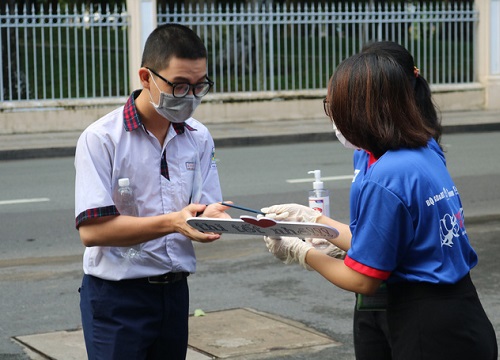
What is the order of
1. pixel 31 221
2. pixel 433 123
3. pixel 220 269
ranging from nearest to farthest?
pixel 433 123 → pixel 220 269 → pixel 31 221

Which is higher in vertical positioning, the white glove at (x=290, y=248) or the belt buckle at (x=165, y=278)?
the white glove at (x=290, y=248)

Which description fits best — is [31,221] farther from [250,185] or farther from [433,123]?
[433,123]

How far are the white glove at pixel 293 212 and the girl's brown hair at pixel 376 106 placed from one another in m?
0.48

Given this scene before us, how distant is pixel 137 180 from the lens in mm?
3367

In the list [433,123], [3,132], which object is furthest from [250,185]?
[433,123]

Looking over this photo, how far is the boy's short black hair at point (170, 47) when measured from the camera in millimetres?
3336

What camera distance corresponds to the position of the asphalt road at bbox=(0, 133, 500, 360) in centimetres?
670

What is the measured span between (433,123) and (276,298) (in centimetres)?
358

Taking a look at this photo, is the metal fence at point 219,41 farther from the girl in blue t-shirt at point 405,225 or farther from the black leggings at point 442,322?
the black leggings at point 442,322

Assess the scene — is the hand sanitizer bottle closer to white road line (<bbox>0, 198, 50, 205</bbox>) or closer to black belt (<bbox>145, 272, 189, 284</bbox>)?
black belt (<bbox>145, 272, 189, 284</bbox>)

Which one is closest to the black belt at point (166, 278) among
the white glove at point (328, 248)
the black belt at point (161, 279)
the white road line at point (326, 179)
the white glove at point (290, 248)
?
the black belt at point (161, 279)

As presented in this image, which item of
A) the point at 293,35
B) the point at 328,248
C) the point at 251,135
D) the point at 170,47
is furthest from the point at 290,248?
the point at 293,35

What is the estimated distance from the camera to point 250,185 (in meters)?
12.2

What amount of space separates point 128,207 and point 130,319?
0.37 m
